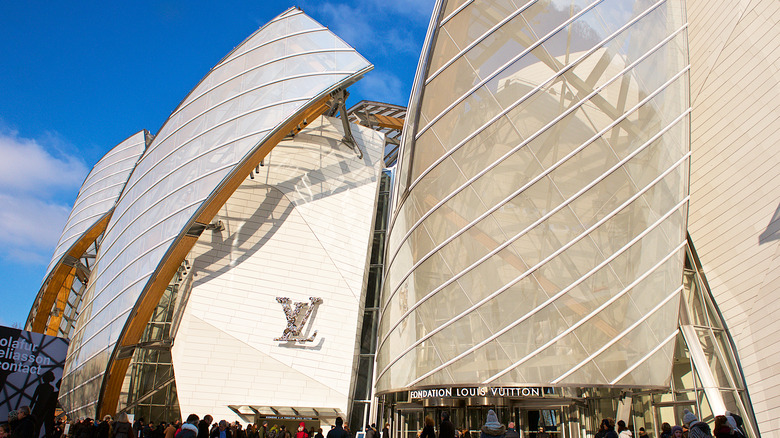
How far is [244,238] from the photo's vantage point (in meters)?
23.1

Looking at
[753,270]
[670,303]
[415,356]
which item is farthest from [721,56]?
[415,356]

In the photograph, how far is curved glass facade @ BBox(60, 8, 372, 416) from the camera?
20.6 m

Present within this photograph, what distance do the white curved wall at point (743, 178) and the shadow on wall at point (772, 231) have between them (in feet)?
0.08

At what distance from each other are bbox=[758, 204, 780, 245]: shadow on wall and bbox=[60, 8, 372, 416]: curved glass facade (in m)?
15.7

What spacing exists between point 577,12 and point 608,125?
339cm

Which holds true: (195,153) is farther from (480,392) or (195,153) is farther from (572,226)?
(572,226)

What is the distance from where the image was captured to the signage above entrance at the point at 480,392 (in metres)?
12.5

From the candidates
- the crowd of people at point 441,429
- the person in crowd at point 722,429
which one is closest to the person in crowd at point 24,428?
the crowd of people at point 441,429

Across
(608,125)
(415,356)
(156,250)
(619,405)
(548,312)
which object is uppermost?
(608,125)

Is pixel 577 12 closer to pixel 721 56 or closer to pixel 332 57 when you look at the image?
pixel 721 56

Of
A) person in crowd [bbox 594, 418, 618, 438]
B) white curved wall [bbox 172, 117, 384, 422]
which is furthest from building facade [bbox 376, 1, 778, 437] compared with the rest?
white curved wall [bbox 172, 117, 384, 422]

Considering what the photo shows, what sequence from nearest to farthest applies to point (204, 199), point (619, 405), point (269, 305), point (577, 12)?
point (619, 405), point (577, 12), point (204, 199), point (269, 305)

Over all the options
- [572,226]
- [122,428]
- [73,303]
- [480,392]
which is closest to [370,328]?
[480,392]

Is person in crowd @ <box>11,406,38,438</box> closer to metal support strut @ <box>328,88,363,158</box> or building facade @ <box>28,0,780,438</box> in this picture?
building facade @ <box>28,0,780,438</box>
